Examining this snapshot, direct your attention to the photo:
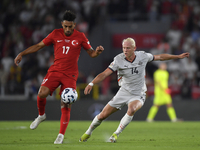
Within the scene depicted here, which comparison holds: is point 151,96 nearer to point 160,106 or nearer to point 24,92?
point 160,106

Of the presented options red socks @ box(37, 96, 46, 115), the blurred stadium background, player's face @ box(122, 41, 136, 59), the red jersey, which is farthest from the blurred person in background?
the red jersey

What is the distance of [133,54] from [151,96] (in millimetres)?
8742

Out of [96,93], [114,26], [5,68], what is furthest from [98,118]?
[114,26]

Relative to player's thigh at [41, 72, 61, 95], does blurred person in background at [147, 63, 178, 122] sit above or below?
below

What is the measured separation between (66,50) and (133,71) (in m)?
1.38

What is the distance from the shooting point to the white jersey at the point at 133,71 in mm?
7185

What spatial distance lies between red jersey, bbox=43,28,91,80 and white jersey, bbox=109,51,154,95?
0.81 meters

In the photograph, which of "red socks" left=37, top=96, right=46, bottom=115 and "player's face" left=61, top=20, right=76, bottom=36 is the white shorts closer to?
"red socks" left=37, top=96, right=46, bottom=115

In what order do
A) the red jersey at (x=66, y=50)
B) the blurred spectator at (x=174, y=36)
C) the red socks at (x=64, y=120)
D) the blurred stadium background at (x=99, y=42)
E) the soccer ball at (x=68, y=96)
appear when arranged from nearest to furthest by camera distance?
the soccer ball at (x=68, y=96) < the red socks at (x=64, y=120) < the red jersey at (x=66, y=50) < the blurred stadium background at (x=99, y=42) < the blurred spectator at (x=174, y=36)

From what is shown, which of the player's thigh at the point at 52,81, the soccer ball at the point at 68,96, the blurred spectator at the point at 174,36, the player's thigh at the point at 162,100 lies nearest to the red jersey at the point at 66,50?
the player's thigh at the point at 52,81

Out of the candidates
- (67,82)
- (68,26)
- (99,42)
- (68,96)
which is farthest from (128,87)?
(99,42)

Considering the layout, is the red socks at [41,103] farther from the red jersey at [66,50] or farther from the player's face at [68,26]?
the player's face at [68,26]

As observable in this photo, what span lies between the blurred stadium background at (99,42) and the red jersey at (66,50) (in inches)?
278

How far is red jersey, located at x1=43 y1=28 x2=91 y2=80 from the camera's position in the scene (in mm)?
7043
